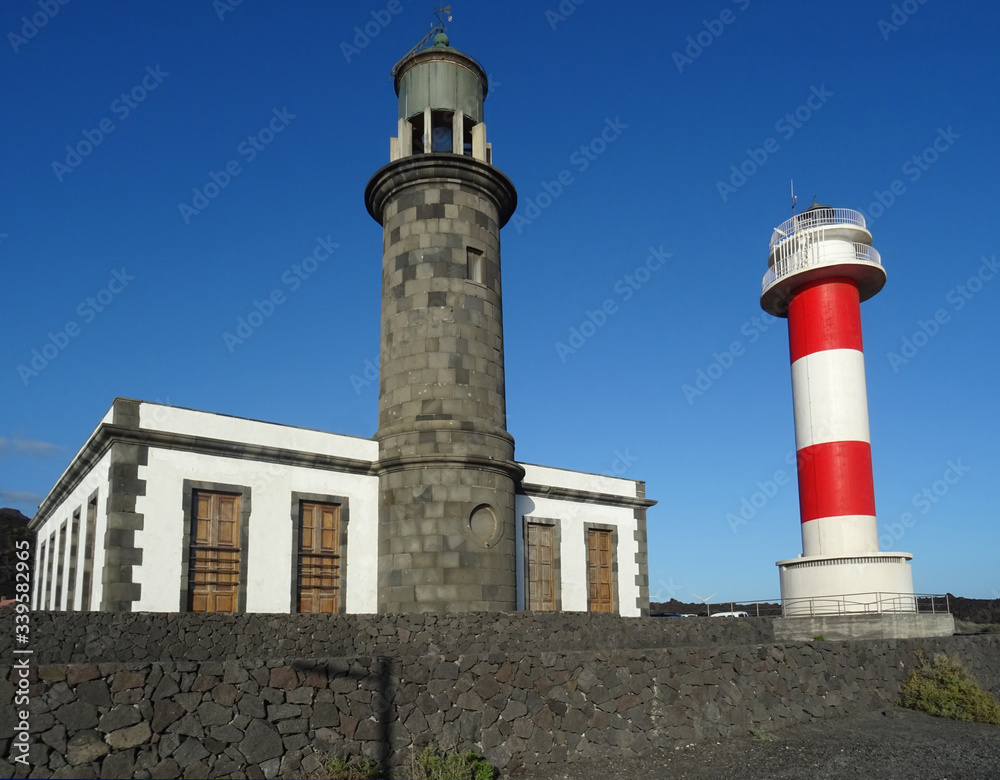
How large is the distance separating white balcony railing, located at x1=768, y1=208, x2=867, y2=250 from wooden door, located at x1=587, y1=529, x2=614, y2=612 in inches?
394

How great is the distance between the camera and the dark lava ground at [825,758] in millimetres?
10406

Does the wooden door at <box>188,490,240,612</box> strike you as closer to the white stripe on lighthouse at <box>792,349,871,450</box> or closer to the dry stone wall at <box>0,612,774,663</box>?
the dry stone wall at <box>0,612,774,663</box>

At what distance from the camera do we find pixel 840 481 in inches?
853

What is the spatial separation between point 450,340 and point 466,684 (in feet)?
28.1

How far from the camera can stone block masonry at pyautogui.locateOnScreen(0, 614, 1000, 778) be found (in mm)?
8086

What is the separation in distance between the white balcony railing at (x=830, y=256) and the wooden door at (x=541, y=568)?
980cm

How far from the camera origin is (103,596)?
46.4 feet

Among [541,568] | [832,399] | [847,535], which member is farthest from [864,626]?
[541,568]

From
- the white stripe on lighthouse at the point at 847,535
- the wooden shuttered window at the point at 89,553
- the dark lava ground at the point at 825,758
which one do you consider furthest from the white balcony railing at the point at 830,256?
the wooden shuttered window at the point at 89,553

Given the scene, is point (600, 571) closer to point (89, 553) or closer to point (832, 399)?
point (832, 399)

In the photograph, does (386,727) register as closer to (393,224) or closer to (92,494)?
(92,494)

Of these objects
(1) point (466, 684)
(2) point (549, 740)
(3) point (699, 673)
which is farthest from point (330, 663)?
(3) point (699, 673)

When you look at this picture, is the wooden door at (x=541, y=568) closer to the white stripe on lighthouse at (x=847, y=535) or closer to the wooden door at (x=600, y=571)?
the wooden door at (x=600, y=571)

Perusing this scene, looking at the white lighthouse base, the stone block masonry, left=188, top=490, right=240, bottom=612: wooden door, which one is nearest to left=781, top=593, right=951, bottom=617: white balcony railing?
the white lighthouse base
